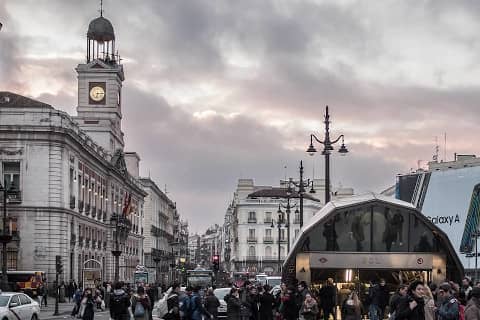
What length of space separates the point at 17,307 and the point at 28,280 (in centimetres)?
2780

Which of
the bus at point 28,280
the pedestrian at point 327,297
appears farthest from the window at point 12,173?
the pedestrian at point 327,297

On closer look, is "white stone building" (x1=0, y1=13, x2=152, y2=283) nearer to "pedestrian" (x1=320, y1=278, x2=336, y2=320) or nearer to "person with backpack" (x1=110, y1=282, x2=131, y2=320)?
"pedestrian" (x1=320, y1=278, x2=336, y2=320)

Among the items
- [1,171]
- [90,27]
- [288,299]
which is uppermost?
[90,27]

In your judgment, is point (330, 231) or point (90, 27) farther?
point (90, 27)

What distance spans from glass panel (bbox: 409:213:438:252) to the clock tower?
66310 millimetres

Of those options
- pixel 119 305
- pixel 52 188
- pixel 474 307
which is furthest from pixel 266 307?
pixel 52 188

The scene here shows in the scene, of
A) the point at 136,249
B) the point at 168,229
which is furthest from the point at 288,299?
the point at 168,229

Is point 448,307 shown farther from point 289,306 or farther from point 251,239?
point 251,239

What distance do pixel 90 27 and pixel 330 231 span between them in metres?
69.1

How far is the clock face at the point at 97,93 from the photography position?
93.4 m

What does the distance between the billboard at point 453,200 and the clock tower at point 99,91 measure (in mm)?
38716

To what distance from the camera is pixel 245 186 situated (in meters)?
168

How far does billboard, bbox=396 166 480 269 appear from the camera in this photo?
54281 mm

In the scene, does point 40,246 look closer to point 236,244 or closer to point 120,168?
point 120,168
